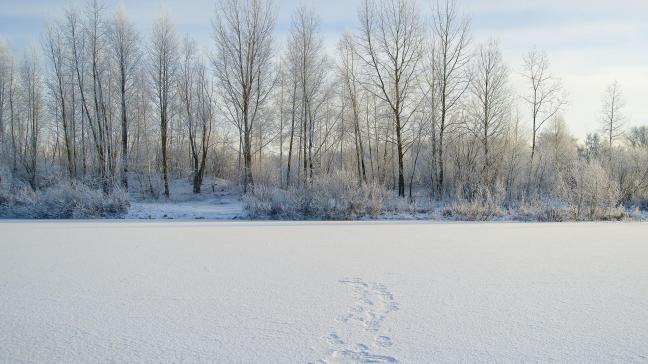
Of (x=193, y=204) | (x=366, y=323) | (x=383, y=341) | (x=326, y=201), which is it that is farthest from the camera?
(x=193, y=204)

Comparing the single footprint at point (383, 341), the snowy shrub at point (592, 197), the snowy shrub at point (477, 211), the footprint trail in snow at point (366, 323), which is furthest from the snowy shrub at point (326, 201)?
the single footprint at point (383, 341)

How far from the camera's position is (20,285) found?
448 cm

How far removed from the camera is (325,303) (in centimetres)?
383

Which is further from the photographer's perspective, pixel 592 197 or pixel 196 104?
pixel 196 104

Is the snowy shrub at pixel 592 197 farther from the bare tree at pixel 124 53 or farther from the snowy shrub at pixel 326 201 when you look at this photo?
the bare tree at pixel 124 53

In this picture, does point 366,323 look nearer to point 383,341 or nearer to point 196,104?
point 383,341

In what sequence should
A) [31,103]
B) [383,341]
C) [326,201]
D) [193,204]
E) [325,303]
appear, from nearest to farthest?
[383,341] < [325,303] < [326,201] < [193,204] < [31,103]

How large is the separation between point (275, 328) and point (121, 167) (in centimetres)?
2298

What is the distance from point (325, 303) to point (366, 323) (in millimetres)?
631

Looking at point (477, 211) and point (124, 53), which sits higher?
point (124, 53)

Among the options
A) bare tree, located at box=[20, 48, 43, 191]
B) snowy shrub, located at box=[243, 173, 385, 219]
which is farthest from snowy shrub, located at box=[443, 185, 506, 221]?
bare tree, located at box=[20, 48, 43, 191]

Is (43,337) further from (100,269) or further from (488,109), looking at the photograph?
(488,109)

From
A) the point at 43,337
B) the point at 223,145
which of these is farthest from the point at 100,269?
the point at 223,145

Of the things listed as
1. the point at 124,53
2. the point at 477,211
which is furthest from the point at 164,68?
the point at 477,211
